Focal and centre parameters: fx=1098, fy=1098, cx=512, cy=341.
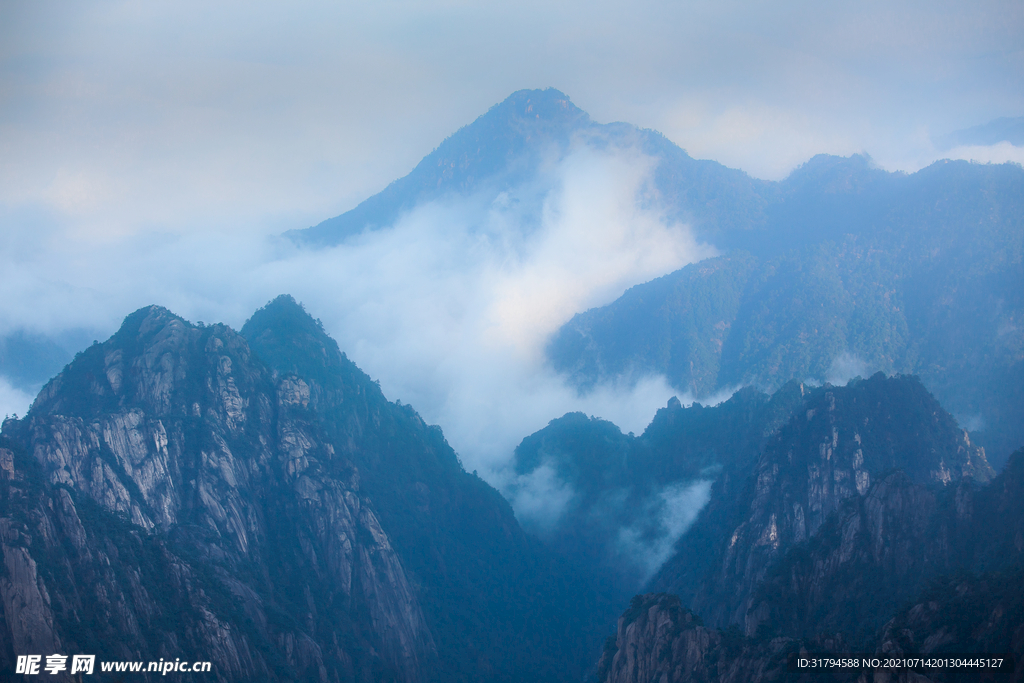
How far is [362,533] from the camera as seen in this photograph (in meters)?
189

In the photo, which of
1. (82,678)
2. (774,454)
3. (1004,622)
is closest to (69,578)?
(82,678)

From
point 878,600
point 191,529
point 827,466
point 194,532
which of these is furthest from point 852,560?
point 191,529

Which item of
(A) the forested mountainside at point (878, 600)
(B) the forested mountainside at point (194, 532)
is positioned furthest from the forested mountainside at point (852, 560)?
(B) the forested mountainside at point (194, 532)

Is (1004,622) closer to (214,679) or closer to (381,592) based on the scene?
(214,679)

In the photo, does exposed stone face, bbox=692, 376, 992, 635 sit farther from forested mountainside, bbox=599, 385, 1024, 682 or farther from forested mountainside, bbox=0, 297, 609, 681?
forested mountainside, bbox=0, 297, 609, 681

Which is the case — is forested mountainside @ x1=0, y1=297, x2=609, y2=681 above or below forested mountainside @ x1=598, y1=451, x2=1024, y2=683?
above

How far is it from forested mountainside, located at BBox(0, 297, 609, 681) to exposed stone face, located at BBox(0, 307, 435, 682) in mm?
260

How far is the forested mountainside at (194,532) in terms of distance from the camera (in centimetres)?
12988

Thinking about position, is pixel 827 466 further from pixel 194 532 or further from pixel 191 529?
pixel 191 529

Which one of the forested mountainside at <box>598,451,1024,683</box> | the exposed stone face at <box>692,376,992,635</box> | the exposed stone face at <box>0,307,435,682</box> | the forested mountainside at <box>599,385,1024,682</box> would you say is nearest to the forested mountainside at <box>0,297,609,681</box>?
the exposed stone face at <box>0,307,435,682</box>

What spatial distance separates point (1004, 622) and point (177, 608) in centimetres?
9826

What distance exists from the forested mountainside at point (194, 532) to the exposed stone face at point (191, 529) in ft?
0.85

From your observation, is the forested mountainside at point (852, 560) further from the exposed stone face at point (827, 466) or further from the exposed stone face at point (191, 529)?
the exposed stone face at point (191, 529)

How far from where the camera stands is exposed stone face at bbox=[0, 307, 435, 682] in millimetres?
129875
